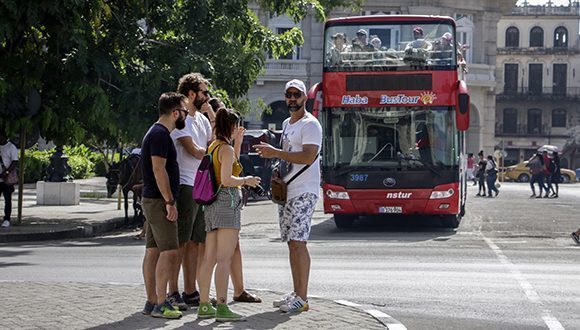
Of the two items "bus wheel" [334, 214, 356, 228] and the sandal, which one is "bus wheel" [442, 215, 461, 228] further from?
the sandal

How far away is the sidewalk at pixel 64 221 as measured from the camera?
66.9 feet

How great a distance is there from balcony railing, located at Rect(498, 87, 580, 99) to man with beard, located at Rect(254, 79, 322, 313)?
8804 centimetres

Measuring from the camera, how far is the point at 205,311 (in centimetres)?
962

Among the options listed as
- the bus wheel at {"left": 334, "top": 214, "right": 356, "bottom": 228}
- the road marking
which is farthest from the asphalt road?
the bus wheel at {"left": 334, "top": 214, "right": 356, "bottom": 228}

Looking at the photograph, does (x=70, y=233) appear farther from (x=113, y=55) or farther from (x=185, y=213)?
(x=185, y=213)

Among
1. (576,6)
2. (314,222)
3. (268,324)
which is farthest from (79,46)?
(576,6)

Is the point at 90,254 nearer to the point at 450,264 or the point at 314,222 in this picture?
the point at 450,264

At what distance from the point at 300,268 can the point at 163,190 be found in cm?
153

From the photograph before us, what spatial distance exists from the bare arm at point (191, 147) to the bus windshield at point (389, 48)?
487 inches

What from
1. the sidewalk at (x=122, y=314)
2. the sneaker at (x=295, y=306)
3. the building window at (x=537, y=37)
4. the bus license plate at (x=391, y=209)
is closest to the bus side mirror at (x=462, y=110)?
the bus license plate at (x=391, y=209)

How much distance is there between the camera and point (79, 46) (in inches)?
840

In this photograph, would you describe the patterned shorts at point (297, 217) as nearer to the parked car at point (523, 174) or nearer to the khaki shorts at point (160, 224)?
the khaki shorts at point (160, 224)

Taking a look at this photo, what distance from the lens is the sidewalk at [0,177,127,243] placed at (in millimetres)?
20386

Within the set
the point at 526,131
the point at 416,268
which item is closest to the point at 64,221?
the point at 416,268
